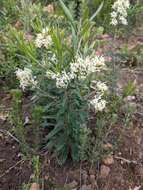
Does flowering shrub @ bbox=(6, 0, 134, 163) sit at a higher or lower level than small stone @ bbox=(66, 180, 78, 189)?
higher

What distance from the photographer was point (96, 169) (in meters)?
3.01

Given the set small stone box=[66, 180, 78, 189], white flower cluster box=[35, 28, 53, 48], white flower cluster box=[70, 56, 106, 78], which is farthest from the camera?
small stone box=[66, 180, 78, 189]

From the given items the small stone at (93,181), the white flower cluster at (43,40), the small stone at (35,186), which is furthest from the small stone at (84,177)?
the white flower cluster at (43,40)

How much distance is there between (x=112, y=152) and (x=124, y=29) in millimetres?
1569

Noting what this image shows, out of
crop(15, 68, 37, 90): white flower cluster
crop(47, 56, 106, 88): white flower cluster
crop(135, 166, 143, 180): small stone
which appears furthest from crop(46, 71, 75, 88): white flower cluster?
crop(135, 166, 143, 180): small stone

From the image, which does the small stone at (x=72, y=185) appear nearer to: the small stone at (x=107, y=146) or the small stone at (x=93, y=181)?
the small stone at (x=93, y=181)

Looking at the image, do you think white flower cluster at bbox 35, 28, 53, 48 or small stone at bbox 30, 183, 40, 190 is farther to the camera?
small stone at bbox 30, 183, 40, 190

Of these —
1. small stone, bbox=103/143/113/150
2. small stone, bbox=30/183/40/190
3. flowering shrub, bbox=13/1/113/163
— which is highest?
flowering shrub, bbox=13/1/113/163

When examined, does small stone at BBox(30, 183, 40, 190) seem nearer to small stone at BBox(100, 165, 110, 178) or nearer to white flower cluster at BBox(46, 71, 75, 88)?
small stone at BBox(100, 165, 110, 178)

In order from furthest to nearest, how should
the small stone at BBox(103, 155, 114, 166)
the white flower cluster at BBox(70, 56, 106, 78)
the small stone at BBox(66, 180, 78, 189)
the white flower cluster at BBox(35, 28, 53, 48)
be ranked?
the small stone at BBox(103, 155, 114, 166) < the small stone at BBox(66, 180, 78, 189) < the white flower cluster at BBox(35, 28, 53, 48) < the white flower cluster at BBox(70, 56, 106, 78)

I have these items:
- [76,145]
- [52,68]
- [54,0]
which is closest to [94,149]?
[76,145]

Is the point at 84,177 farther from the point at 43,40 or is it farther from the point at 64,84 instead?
the point at 43,40

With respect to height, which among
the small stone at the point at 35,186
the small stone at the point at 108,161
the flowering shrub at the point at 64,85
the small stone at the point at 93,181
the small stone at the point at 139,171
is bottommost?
the small stone at the point at 35,186

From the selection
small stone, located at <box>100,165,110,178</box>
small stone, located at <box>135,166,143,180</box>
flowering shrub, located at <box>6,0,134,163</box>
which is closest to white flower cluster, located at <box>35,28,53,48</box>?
flowering shrub, located at <box>6,0,134,163</box>
